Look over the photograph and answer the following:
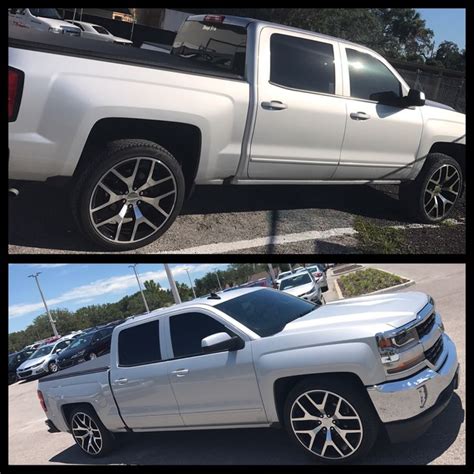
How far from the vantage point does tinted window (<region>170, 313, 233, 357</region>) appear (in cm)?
392

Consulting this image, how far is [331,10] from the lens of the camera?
6855 mm

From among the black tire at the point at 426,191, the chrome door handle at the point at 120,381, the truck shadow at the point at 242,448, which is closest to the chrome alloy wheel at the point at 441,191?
the black tire at the point at 426,191

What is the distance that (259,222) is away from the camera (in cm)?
509

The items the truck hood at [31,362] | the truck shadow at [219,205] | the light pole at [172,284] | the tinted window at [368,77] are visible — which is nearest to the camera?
the truck shadow at [219,205]

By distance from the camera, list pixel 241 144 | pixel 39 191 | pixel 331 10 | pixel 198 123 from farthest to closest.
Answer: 1. pixel 331 10
2. pixel 39 191
3. pixel 241 144
4. pixel 198 123

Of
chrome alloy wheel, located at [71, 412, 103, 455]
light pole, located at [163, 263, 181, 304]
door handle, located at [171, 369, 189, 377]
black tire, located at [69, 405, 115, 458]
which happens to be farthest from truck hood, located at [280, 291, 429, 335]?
chrome alloy wheel, located at [71, 412, 103, 455]

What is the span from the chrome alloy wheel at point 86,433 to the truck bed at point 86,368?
41cm

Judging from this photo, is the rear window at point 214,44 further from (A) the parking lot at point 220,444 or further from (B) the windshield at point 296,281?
(A) the parking lot at point 220,444

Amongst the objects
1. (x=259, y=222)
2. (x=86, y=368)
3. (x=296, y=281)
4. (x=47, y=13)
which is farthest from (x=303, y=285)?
(x=47, y=13)

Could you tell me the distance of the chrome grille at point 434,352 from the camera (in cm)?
354
